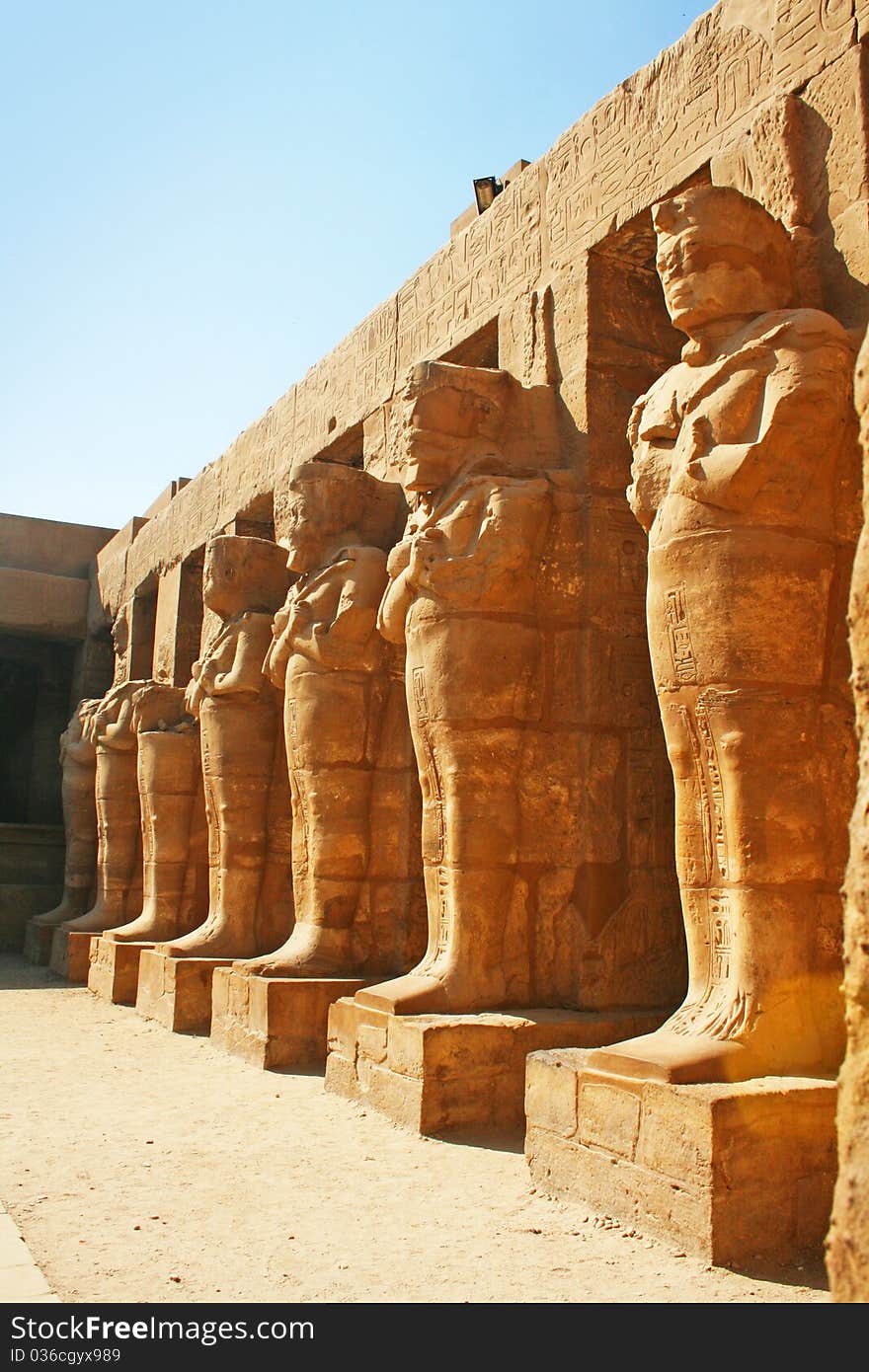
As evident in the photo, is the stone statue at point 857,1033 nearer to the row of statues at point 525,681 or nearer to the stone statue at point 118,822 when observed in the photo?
the row of statues at point 525,681

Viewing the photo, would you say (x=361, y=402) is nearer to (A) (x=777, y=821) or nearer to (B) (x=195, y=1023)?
Answer: (B) (x=195, y=1023)

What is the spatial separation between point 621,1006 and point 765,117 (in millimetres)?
3408

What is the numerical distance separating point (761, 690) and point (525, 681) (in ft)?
5.14

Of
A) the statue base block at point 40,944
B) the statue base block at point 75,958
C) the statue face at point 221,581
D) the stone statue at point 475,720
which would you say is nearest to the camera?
the stone statue at point 475,720

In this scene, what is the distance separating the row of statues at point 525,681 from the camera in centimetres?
357

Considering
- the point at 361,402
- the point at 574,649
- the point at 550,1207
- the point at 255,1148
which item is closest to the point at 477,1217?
the point at 550,1207

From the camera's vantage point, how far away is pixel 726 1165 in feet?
10.3

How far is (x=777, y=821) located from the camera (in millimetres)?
3549

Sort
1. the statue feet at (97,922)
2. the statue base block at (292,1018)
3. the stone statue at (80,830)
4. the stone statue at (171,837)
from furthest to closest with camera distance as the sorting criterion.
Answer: the stone statue at (80,830)
the statue feet at (97,922)
the stone statue at (171,837)
the statue base block at (292,1018)

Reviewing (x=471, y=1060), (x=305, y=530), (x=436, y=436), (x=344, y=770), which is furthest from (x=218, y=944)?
(x=436, y=436)

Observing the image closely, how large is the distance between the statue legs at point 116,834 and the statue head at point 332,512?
4.26 meters

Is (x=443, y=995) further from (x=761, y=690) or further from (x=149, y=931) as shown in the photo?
(x=149, y=931)

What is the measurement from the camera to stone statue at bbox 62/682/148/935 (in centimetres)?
1024

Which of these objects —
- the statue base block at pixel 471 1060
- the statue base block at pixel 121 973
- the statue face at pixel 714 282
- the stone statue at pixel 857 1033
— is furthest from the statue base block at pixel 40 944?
the stone statue at pixel 857 1033
